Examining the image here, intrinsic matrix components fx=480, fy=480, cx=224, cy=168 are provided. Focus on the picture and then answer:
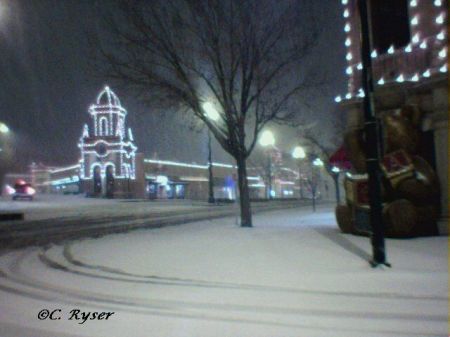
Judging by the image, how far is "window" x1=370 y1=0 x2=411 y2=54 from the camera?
28.0m

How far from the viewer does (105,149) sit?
66.2m

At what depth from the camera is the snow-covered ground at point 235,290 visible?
567 centimetres

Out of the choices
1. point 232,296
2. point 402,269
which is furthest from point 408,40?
point 232,296

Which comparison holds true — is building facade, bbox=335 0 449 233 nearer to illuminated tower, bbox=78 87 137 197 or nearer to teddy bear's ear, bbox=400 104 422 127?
teddy bear's ear, bbox=400 104 422 127

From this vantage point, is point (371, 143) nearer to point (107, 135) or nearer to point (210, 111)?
point (210, 111)

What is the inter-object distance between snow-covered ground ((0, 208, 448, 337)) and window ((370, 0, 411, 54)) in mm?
19202

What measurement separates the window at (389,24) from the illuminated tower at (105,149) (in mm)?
43655

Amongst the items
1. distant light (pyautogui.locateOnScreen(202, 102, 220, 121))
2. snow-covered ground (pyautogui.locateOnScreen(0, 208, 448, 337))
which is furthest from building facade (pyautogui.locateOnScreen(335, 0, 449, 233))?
distant light (pyautogui.locateOnScreen(202, 102, 220, 121))

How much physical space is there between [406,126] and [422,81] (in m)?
1.30

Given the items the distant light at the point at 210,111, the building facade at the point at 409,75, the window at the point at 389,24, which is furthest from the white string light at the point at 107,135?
the distant light at the point at 210,111

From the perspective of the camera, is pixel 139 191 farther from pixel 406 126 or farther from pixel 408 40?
pixel 406 126

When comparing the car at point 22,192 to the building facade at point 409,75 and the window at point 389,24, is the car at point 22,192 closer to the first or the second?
the building facade at point 409,75

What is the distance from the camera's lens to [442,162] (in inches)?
475

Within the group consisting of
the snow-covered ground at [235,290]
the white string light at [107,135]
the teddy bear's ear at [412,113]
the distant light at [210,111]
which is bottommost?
the snow-covered ground at [235,290]
